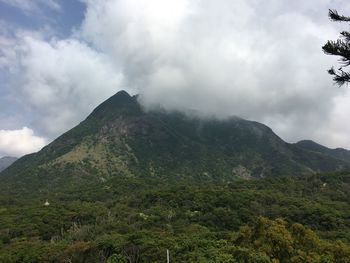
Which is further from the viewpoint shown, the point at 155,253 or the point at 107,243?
the point at 107,243

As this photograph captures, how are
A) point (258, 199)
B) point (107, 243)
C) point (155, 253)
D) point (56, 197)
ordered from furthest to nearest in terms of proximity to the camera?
point (56, 197), point (258, 199), point (107, 243), point (155, 253)

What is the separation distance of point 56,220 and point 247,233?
7829 centimetres

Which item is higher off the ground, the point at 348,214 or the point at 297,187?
the point at 297,187

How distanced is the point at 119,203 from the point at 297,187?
245ft

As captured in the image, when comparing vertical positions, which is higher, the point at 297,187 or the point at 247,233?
the point at 297,187

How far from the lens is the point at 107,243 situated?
7644cm

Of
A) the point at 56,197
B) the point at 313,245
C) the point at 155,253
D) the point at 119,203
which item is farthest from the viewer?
the point at 56,197

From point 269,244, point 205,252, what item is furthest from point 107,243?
point 269,244

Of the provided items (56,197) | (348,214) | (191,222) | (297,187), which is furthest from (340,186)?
(56,197)

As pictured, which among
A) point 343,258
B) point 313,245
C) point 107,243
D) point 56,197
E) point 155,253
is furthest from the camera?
point 56,197

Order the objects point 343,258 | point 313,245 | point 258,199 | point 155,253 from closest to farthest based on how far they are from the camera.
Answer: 1. point 343,258
2. point 313,245
3. point 155,253
4. point 258,199

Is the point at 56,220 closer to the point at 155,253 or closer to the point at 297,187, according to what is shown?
the point at 155,253

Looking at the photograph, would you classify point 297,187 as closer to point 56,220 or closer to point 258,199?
point 258,199

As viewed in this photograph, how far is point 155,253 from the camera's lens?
69.9m
